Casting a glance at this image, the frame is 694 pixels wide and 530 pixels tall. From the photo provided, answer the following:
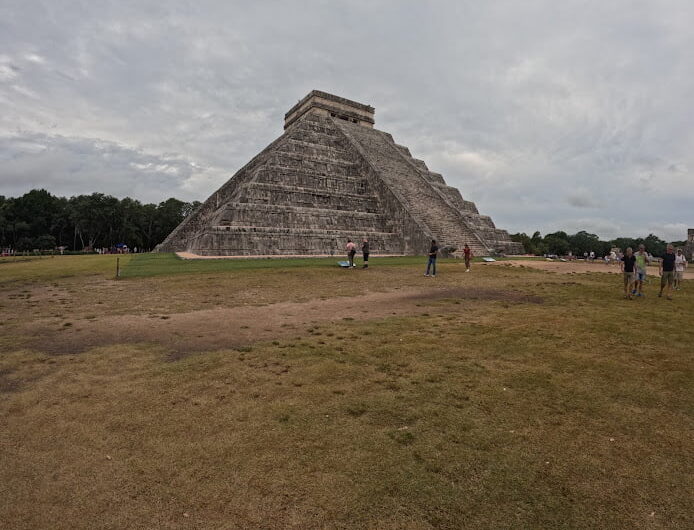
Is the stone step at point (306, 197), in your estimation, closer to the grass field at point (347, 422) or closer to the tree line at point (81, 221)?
the grass field at point (347, 422)

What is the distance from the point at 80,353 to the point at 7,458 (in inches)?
121

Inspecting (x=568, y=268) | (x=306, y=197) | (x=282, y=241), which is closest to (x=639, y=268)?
(x=568, y=268)

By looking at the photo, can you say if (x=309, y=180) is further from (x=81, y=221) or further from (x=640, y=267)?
(x=81, y=221)

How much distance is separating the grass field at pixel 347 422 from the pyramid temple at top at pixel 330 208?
54.6ft

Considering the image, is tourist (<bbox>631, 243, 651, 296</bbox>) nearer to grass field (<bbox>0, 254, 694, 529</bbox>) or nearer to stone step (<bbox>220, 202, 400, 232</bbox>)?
grass field (<bbox>0, 254, 694, 529</bbox>)

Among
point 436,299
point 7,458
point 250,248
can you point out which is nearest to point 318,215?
point 250,248

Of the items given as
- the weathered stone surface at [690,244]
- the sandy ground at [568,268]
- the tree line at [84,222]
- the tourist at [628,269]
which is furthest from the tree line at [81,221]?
the weathered stone surface at [690,244]

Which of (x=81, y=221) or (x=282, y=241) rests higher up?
(x=81, y=221)

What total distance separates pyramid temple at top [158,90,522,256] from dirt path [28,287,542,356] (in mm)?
14905

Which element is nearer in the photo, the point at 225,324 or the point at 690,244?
the point at 225,324

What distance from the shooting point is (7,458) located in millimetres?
3520

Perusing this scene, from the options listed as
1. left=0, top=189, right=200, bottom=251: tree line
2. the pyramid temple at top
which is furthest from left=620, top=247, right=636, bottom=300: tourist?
left=0, top=189, right=200, bottom=251: tree line

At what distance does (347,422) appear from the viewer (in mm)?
4129

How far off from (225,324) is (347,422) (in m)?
4.96
